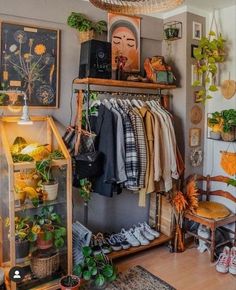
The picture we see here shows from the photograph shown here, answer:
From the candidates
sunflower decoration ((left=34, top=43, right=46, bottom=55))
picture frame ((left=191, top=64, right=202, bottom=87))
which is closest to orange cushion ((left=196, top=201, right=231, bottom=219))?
picture frame ((left=191, top=64, right=202, bottom=87))

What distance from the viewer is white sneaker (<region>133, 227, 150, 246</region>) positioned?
305cm

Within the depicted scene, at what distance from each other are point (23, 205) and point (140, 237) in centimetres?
132

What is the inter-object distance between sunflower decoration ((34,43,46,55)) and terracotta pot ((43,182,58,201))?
114 cm

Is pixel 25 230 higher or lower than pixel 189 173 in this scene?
lower

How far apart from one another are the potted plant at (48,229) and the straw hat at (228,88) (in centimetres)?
208

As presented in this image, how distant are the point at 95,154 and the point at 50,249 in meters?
0.82

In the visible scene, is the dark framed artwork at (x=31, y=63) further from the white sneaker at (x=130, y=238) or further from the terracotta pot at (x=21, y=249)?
the white sneaker at (x=130, y=238)

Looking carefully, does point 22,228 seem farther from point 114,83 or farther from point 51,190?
point 114,83

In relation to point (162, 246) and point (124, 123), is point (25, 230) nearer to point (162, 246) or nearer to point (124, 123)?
point (124, 123)

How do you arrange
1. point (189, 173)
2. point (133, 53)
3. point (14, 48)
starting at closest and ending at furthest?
point (14, 48) < point (133, 53) < point (189, 173)

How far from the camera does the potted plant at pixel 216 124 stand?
3.11 metres

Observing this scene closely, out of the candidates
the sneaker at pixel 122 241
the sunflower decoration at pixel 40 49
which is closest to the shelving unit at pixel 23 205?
the sunflower decoration at pixel 40 49

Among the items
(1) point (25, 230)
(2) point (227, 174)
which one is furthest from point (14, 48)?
(2) point (227, 174)

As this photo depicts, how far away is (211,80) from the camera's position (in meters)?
3.36
